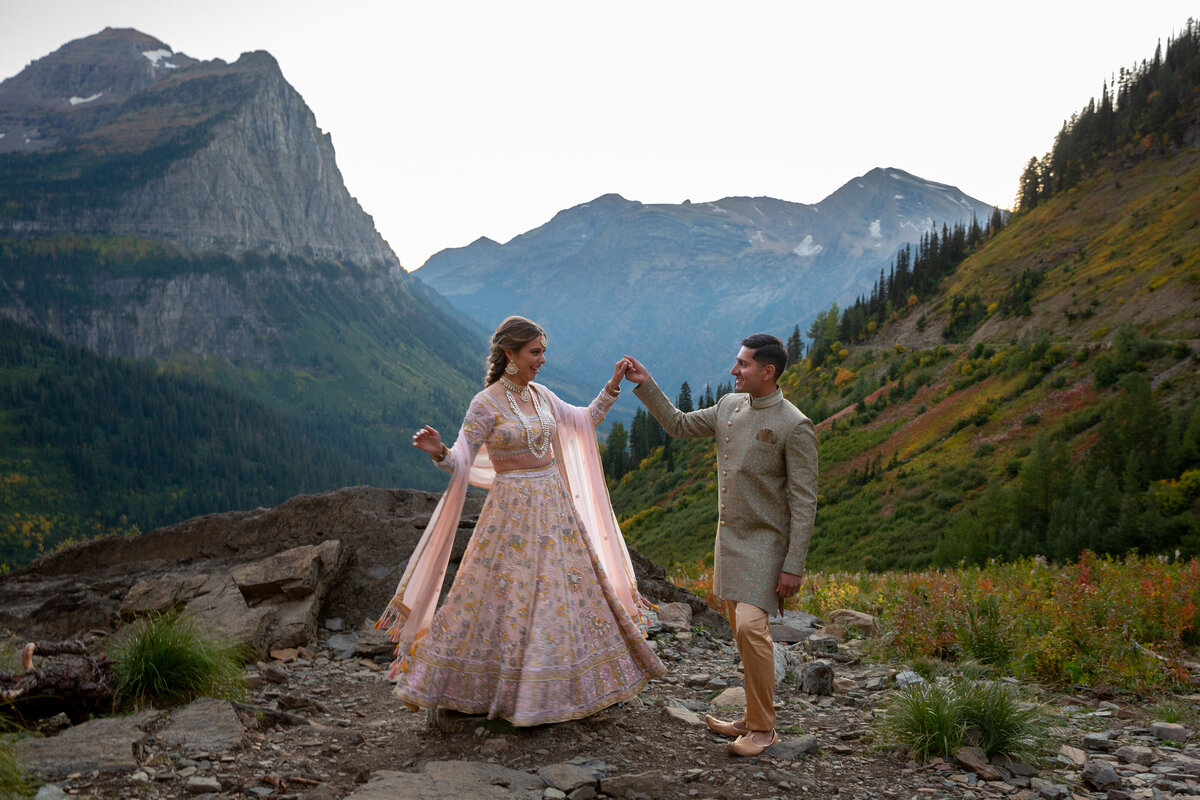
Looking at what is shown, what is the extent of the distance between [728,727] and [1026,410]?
150 feet

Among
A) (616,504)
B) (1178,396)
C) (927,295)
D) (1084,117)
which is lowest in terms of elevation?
(616,504)

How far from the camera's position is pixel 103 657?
6.09 m

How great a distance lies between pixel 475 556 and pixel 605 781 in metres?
1.81

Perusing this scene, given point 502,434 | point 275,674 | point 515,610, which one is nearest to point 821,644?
point 515,610

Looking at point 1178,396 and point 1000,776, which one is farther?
point 1178,396

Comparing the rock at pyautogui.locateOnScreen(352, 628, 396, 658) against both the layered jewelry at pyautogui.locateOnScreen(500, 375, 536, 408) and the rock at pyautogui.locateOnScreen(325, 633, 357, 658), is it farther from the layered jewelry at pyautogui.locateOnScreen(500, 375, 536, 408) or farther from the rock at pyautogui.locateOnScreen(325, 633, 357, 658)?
the layered jewelry at pyautogui.locateOnScreen(500, 375, 536, 408)

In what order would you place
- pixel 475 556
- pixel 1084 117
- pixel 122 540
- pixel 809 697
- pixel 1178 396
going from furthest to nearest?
pixel 1084 117
pixel 1178 396
pixel 122 540
pixel 809 697
pixel 475 556

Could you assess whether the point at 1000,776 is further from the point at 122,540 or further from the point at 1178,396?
the point at 1178,396

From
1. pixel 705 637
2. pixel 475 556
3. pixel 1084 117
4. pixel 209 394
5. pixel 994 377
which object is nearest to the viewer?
pixel 475 556

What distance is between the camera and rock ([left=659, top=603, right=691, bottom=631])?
29.5 feet

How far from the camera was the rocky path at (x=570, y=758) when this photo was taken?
4.64m

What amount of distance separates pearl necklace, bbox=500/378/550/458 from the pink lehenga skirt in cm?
21

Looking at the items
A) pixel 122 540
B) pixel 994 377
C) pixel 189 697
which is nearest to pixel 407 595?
pixel 189 697

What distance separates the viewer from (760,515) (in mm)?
5449
